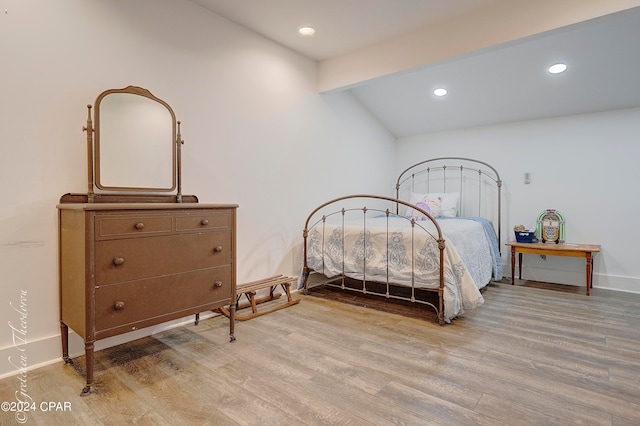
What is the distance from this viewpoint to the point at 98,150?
214cm

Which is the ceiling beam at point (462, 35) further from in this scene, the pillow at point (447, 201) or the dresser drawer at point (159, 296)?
the dresser drawer at point (159, 296)

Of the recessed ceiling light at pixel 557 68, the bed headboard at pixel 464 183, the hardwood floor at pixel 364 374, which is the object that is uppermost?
the recessed ceiling light at pixel 557 68

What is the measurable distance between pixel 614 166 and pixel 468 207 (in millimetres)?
1547

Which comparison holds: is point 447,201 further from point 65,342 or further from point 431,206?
point 65,342

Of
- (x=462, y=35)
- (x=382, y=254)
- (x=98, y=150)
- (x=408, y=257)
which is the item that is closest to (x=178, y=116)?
(x=98, y=150)

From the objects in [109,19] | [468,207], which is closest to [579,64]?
[468,207]

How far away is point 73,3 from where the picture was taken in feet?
6.84

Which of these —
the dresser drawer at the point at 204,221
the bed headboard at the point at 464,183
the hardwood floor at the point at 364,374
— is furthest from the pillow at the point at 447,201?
the dresser drawer at the point at 204,221

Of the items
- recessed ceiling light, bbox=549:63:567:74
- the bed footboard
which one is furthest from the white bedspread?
recessed ceiling light, bbox=549:63:567:74

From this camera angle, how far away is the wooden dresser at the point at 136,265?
5.60ft

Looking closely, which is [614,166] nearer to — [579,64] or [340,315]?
[579,64]

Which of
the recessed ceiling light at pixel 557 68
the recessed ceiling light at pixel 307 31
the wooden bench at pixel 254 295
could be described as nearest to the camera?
the wooden bench at pixel 254 295

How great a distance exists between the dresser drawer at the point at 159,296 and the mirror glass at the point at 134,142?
72 centimetres

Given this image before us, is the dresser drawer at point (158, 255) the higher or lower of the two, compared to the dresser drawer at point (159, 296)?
higher
